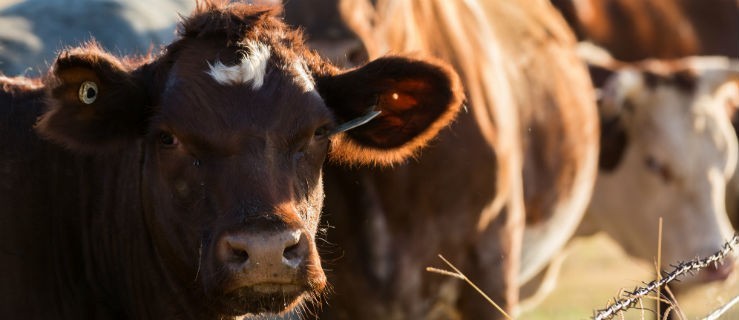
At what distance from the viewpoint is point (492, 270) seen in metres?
7.43

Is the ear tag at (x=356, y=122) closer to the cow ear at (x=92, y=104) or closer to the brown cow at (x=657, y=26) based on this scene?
the cow ear at (x=92, y=104)

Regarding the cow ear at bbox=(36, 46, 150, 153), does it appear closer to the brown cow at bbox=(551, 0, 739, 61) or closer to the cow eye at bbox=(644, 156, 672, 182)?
the cow eye at bbox=(644, 156, 672, 182)

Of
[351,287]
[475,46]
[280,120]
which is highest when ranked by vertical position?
[475,46]

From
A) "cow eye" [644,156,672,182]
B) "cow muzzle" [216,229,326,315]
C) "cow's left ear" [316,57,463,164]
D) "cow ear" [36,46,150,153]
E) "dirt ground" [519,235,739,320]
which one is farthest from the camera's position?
"dirt ground" [519,235,739,320]

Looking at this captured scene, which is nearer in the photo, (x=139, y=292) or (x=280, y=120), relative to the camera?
(x=280, y=120)

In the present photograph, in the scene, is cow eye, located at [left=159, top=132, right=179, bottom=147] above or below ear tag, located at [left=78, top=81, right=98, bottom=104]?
below

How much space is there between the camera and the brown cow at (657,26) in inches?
458

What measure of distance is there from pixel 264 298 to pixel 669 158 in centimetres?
650

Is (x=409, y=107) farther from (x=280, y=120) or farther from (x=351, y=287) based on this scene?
(x=351, y=287)

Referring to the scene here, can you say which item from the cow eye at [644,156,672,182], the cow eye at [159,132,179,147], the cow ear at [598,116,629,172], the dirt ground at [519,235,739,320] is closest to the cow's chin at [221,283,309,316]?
the cow eye at [159,132,179,147]

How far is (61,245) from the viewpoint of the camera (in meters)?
5.29

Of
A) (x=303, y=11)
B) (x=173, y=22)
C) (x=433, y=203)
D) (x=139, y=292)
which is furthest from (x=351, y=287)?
(x=173, y=22)

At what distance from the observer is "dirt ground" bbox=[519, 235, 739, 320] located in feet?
35.1

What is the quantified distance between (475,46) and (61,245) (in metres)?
3.24
